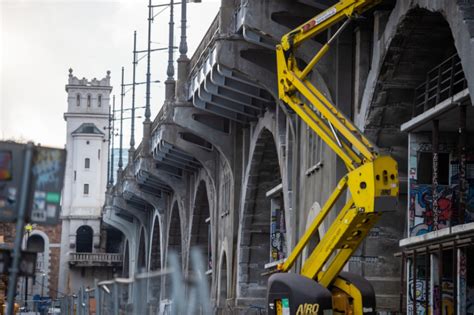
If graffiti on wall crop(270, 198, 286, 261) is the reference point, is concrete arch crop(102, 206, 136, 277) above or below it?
above

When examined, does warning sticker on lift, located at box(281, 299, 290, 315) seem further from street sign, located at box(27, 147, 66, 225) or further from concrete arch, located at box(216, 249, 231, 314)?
concrete arch, located at box(216, 249, 231, 314)

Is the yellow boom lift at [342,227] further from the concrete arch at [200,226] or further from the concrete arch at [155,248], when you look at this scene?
the concrete arch at [155,248]

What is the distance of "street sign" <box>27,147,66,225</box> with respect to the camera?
1490 centimetres

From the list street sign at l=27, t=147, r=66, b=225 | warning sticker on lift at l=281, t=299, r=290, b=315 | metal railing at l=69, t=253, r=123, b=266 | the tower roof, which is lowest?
warning sticker on lift at l=281, t=299, r=290, b=315

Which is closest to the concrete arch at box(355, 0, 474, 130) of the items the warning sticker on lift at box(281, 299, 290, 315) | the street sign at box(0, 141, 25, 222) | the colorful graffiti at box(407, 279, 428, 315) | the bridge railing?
the colorful graffiti at box(407, 279, 428, 315)

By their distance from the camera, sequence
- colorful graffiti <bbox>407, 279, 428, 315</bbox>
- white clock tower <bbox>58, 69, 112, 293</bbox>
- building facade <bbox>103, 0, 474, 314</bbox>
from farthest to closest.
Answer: white clock tower <bbox>58, 69, 112, 293</bbox>
colorful graffiti <bbox>407, 279, 428, 315</bbox>
building facade <bbox>103, 0, 474, 314</bbox>

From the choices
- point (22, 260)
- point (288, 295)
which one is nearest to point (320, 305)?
point (288, 295)

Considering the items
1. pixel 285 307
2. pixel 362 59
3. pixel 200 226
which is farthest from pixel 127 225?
pixel 285 307

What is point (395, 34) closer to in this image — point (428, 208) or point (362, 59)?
point (362, 59)

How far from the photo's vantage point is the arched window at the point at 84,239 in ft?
487

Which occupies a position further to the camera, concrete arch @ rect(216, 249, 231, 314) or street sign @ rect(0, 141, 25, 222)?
concrete arch @ rect(216, 249, 231, 314)

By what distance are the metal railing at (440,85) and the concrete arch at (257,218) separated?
743 inches

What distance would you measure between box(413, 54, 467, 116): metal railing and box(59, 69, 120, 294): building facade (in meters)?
109

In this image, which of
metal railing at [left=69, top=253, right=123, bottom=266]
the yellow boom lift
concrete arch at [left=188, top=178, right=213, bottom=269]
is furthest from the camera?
metal railing at [left=69, top=253, right=123, bottom=266]
